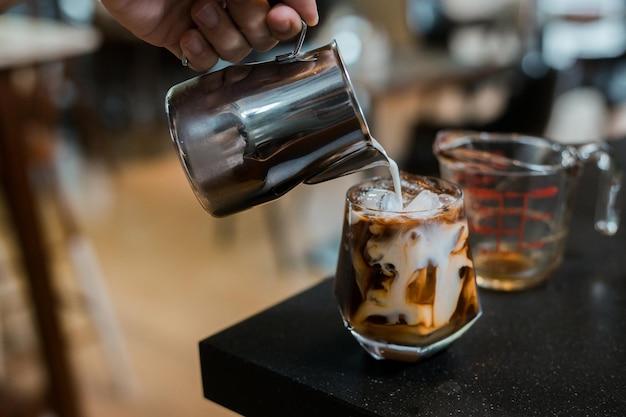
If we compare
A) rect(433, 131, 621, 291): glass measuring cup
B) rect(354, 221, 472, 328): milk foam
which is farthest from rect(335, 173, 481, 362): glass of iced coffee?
rect(433, 131, 621, 291): glass measuring cup

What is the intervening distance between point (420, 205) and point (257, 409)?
0.79 feet

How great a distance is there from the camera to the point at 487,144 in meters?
0.85

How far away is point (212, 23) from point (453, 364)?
0.40 metres

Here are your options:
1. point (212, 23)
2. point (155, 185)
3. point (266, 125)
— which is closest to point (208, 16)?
point (212, 23)

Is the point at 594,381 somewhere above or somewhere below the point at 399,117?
above

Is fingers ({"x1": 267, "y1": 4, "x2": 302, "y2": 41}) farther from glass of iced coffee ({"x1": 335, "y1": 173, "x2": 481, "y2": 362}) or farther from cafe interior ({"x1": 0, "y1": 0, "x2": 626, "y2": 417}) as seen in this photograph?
cafe interior ({"x1": 0, "y1": 0, "x2": 626, "y2": 417})

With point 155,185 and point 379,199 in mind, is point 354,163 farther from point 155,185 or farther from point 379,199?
point 155,185

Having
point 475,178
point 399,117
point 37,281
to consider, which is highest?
point 475,178

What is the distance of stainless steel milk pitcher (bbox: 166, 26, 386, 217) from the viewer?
60 centimetres

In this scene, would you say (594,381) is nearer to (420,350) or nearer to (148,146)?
(420,350)

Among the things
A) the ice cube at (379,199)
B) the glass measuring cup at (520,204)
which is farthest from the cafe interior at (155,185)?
the ice cube at (379,199)

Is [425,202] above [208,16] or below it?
below

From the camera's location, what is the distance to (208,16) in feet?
2.32

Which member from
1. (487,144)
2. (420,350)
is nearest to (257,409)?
(420,350)
